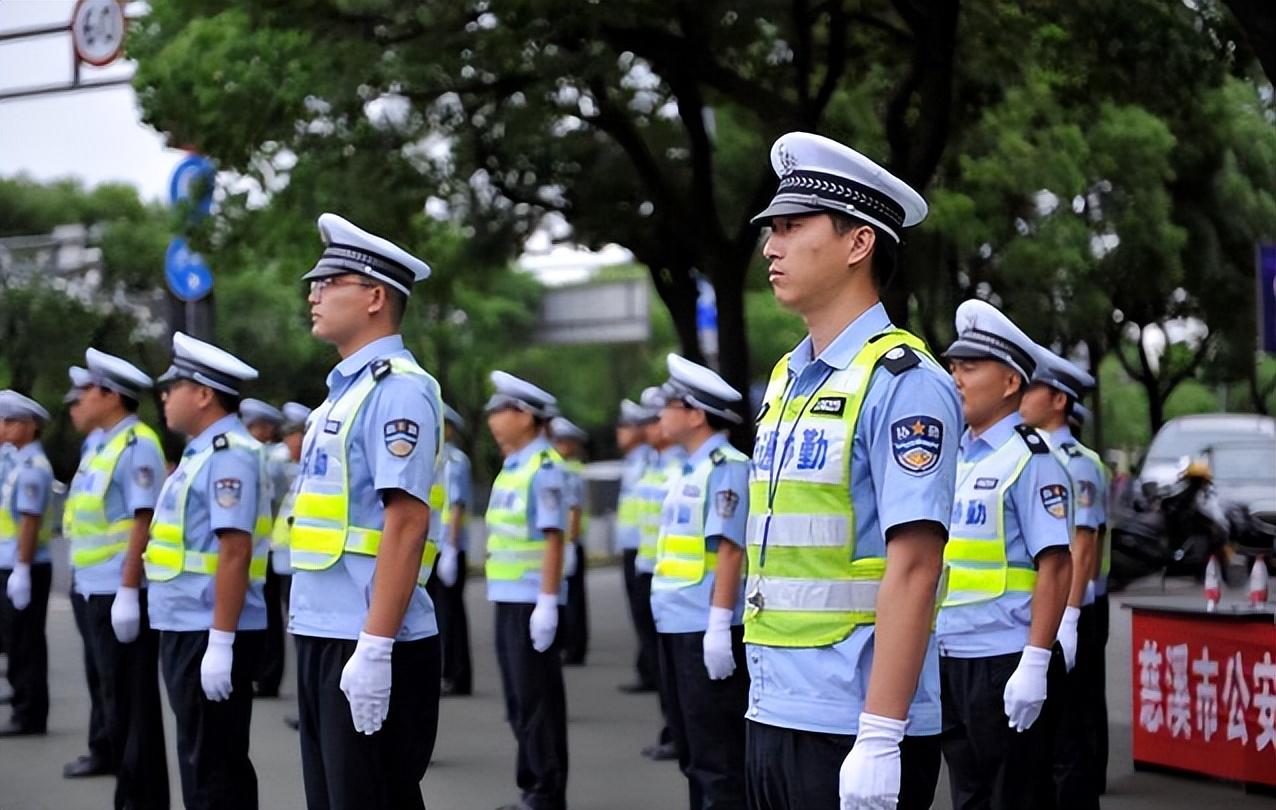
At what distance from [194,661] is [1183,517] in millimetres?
19187

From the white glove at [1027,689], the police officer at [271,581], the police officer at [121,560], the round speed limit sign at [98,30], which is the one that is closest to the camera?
the white glove at [1027,689]

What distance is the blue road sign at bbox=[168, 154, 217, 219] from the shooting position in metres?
16.2

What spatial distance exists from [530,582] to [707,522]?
1.50m

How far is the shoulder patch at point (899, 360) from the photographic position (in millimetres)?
3973

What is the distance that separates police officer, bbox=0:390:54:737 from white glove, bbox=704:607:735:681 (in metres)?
5.38

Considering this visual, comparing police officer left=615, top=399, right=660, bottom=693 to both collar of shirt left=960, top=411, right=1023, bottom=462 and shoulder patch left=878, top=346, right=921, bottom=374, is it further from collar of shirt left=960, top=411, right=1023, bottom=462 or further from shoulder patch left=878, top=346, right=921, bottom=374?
shoulder patch left=878, top=346, right=921, bottom=374

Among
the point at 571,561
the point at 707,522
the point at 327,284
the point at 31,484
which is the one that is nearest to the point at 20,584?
the point at 31,484

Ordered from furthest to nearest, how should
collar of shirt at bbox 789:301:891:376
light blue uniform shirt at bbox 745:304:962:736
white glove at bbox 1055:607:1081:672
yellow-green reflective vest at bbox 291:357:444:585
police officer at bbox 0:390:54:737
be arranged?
police officer at bbox 0:390:54:737 < white glove at bbox 1055:607:1081:672 < yellow-green reflective vest at bbox 291:357:444:585 < collar of shirt at bbox 789:301:891:376 < light blue uniform shirt at bbox 745:304:962:736

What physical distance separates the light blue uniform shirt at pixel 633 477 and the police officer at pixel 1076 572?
21.4 feet

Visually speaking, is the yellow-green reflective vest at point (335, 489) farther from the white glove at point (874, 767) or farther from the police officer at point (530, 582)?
the police officer at point (530, 582)

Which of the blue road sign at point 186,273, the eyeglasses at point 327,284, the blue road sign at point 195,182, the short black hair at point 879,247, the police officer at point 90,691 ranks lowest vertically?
the police officer at point 90,691

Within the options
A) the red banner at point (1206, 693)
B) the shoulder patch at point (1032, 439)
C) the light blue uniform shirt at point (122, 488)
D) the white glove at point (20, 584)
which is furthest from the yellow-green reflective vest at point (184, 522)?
the red banner at point (1206, 693)

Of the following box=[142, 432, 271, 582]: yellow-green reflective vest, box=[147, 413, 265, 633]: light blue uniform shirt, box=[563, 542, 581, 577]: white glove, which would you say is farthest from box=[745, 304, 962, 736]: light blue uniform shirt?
box=[563, 542, 581, 577]: white glove

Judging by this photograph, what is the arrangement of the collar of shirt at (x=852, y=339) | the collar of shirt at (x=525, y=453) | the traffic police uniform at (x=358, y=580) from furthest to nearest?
1. the collar of shirt at (x=525, y=453)
2. the traffic police uniform at (x=358, y=580)
3. the collar of shirt at (x=852, y=339)
